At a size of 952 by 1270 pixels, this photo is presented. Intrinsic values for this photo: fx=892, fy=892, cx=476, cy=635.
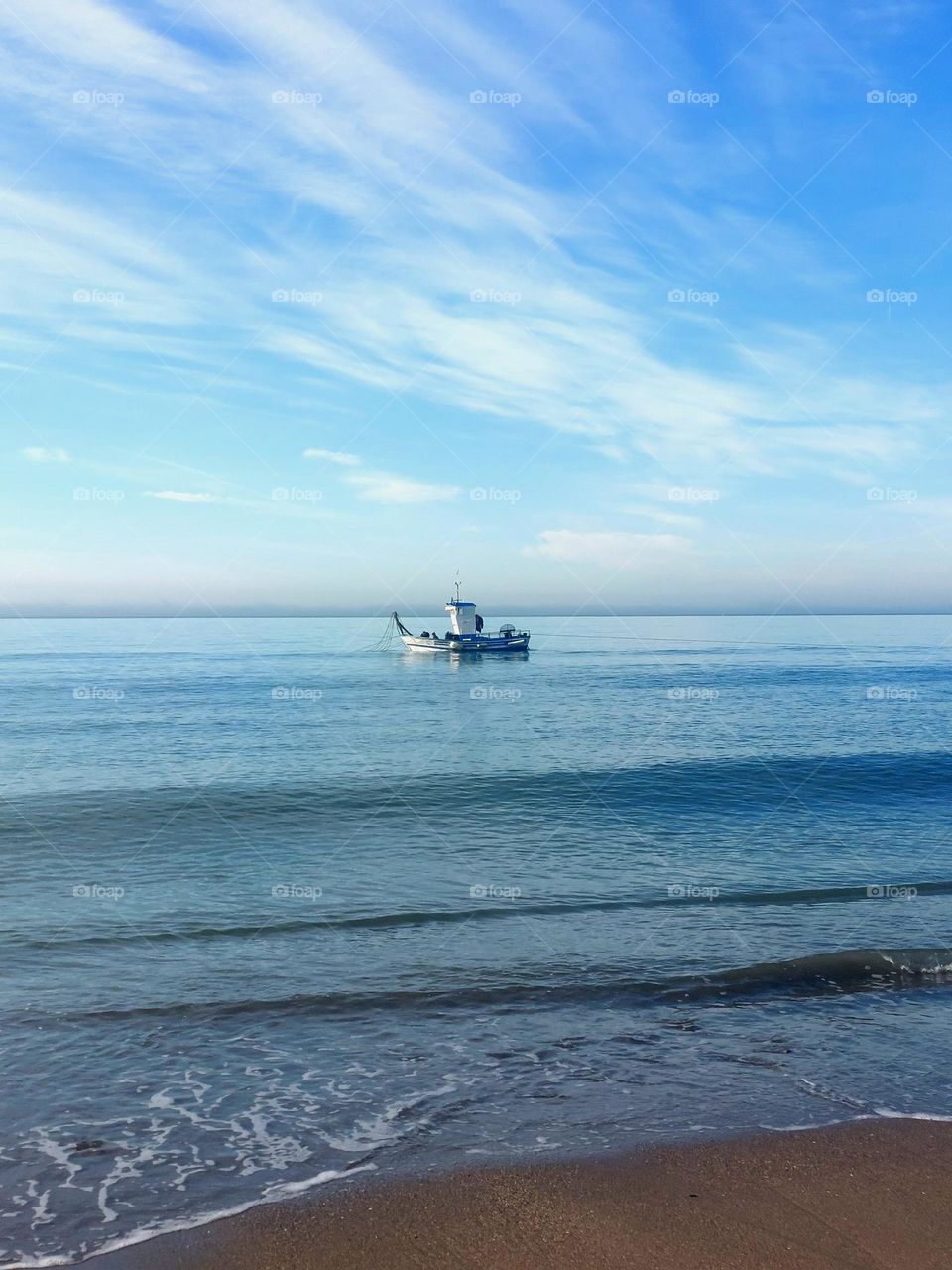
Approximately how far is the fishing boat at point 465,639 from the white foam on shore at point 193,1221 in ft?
310

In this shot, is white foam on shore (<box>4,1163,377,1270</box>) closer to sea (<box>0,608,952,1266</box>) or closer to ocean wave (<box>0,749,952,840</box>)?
sea (<box>0,608,952,1266</box>)

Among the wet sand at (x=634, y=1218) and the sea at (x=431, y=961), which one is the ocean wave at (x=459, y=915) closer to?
the sea at (x=431, y=961)

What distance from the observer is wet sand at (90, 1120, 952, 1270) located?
5879 millimetres

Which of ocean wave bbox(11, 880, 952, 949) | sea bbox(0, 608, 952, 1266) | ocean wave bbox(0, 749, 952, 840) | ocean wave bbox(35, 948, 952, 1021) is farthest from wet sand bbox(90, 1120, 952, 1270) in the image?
ocean wave bbox(0, 749, 952, 840)

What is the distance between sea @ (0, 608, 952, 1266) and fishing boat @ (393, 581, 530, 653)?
67390 millimetres

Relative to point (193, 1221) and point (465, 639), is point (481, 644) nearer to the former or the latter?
point (465, 639)

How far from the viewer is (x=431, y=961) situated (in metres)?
12.4

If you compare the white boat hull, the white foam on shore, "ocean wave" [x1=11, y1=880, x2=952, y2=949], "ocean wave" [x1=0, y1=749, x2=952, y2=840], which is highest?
the white boat hull

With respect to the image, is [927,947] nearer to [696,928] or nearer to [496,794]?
[696,928]

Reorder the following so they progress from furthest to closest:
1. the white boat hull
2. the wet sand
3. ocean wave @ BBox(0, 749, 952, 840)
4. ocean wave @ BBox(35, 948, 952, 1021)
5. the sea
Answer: the white boat hull < ocean wave @ BBox(0, 749, 952, 840) < ocean wave @ BBox(35, 948, 952, 1021) < the sea < the wet sand

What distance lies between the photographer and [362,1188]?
6.73 meters

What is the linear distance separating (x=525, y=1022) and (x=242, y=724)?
108 ft

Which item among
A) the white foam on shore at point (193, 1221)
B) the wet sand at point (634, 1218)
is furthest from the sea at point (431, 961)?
the wet sand at point (634, 1218)

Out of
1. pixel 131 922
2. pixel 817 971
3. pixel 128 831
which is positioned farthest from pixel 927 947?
pixel 128 831
